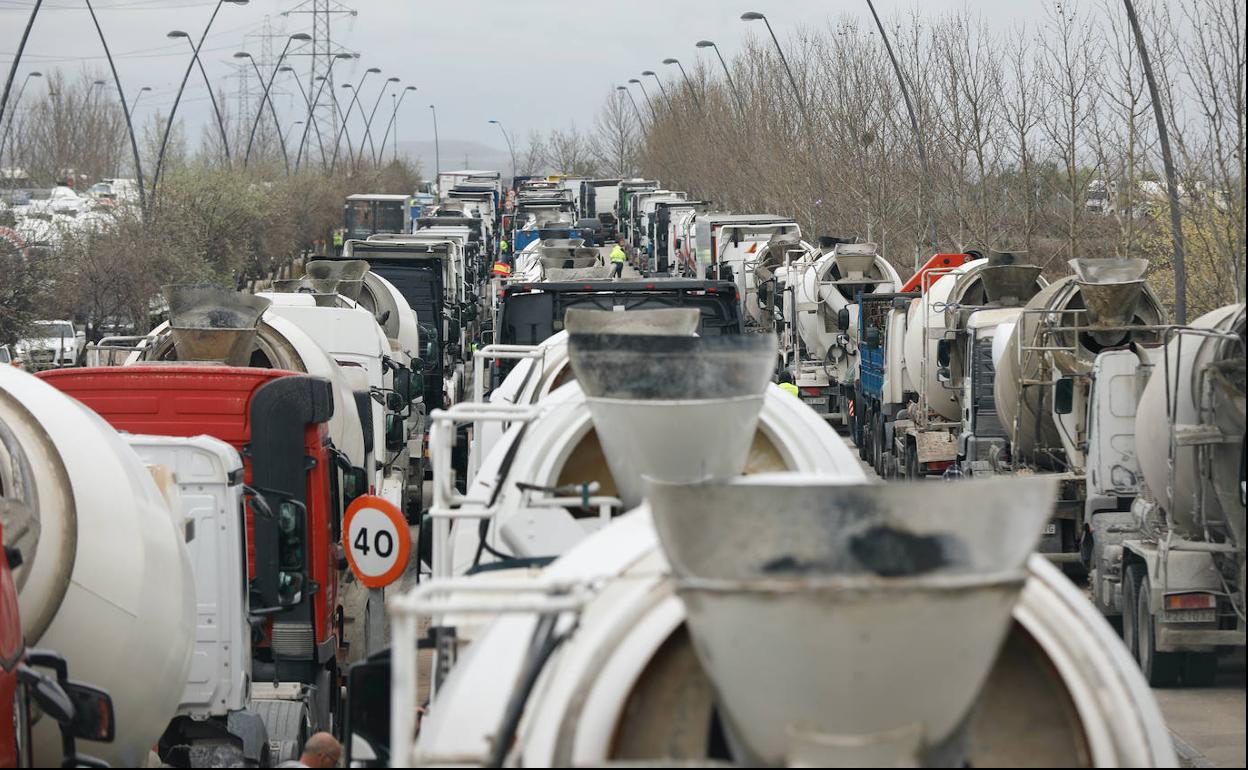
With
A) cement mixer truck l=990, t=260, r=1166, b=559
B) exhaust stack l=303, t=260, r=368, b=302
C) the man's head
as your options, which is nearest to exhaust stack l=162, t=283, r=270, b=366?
the man's head

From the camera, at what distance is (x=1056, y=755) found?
3928 millimetres

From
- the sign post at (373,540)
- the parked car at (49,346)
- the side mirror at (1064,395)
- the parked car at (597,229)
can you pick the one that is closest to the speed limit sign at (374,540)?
the sign post at (373,540)

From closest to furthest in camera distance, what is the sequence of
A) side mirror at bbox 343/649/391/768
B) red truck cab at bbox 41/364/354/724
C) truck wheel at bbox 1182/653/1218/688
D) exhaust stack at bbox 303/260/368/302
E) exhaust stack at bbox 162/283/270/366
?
side mirror at bbox 343/649/391/768 < red truck cab at bbox 41/364/354/724 < truck wheel at bbox 1182/653/1218/688 < exhaust stack at bbox 162/283/270/366 < exhaust stack at bbox 303/260/368/302

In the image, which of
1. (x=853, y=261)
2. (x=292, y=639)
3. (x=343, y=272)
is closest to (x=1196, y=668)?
(x=292, y=639)

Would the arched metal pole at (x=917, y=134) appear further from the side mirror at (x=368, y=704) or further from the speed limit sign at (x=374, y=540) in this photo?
the side mirror at (x=368, y=704)

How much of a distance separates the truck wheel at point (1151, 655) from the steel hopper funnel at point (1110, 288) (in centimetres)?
332

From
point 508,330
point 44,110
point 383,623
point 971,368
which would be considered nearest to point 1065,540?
point 971,368

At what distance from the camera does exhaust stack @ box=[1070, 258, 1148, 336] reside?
1566cm

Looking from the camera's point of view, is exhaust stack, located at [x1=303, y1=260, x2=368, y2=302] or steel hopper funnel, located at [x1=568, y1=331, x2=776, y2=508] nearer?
steel hopper funnel, located at [x1=568, y1=331, x2=776, y2=508]

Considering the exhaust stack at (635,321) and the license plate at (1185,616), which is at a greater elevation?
the exhaust stack at (635,321)

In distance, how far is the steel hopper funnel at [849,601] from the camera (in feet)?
10.8

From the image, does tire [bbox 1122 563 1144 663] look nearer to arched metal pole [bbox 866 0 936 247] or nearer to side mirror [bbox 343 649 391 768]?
side mirror [bbox 343 649 391 768]

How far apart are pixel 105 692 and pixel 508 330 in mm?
11676

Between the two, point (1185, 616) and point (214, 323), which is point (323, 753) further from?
point (1185, 616)
